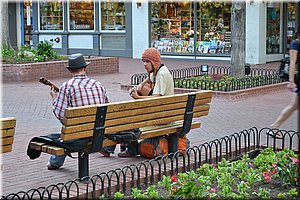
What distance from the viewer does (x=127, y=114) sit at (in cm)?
642

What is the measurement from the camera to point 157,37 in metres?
25.7

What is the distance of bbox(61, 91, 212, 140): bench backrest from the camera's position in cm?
584

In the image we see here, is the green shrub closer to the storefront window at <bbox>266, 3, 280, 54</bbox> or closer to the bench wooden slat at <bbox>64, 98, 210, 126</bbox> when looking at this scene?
the storefront window at <bbox>266, 3, 280, 54</bbox>

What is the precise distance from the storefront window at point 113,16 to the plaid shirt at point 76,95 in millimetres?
20308

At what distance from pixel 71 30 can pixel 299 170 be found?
23566 millimetres

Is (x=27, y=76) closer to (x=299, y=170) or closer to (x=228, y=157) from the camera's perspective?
(x=228, y=157)

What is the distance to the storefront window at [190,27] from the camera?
23.8 metres

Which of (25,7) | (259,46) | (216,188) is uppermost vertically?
(25,7)

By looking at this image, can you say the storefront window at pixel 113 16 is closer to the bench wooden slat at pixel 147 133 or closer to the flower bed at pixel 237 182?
the bench wooden slat at pixel 147 133

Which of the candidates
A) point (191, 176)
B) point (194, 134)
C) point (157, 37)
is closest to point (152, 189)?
point (191, 176)

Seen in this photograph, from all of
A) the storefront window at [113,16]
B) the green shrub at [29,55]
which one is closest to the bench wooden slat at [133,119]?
the green shrub at [29,55]

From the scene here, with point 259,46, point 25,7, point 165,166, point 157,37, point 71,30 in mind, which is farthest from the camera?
point 25,7

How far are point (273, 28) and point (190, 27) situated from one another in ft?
12.0

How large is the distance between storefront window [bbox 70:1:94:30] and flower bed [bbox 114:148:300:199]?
21913mm
